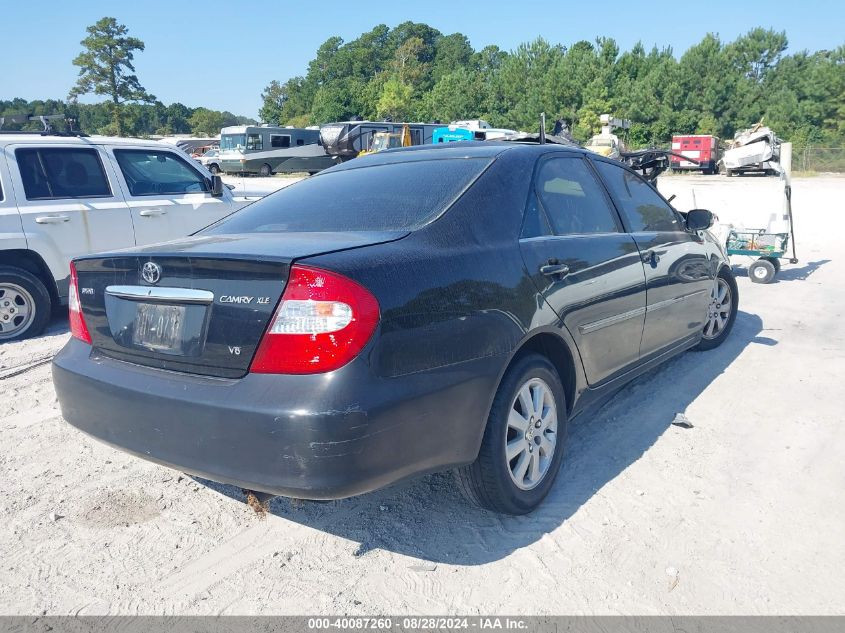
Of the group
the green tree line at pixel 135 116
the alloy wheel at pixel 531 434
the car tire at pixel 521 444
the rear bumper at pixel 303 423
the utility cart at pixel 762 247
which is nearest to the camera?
the rear bumper at pixel 303 423

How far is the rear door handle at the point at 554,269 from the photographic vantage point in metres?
3.17

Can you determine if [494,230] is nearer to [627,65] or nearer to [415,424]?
[415,424]

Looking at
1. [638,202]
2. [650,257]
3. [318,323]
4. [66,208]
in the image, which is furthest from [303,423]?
[66,208]

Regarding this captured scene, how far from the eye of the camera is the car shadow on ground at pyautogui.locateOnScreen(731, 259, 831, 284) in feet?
29.3

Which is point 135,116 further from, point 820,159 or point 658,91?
point 820,159

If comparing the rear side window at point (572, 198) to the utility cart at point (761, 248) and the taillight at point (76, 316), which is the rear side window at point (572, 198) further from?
the utility cart at point (761, 248)

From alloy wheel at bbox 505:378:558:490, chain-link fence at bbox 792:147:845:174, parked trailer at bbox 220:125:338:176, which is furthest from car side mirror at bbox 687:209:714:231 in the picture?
chain-link fence at bbox 792:147:845:174

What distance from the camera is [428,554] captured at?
9.27 ft

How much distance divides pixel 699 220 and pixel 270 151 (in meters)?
38.6

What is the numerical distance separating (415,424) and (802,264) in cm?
936

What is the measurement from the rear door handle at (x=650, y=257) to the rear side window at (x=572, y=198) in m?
0.29

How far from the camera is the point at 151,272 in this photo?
2670mm

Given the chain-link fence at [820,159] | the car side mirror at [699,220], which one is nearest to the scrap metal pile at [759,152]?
the car side mirror at [699,220]

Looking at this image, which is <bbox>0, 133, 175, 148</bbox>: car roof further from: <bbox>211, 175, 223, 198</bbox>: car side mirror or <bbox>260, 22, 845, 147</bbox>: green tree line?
<bbox>260, 22, 845, 147</bbox>: green tree line
